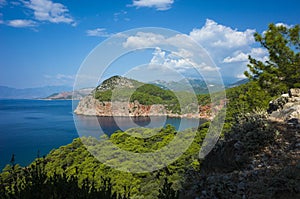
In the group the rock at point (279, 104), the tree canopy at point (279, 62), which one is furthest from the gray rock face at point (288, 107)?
the tree canopy at point (279, 62)

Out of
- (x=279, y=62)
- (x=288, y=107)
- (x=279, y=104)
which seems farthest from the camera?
(x=279, y=62)

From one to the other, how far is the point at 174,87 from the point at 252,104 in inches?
354

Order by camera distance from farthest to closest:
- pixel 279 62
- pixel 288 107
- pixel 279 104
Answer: pixel 279 62, pixel 279 104, pixel 288 107

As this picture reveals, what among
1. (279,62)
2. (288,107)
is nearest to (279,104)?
(288,107)

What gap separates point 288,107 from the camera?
29.4 feet

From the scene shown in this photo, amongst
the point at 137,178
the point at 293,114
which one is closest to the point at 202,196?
the point at 293,114

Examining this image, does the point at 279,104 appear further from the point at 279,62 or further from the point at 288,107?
the point at 279,62

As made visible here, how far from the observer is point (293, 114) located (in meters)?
7.65

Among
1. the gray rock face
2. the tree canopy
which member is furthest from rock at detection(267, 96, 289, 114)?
the tree canopy

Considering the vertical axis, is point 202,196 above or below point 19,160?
above

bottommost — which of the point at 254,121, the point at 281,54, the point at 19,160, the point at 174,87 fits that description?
the point at 19,160

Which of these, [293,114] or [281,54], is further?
[281,54]

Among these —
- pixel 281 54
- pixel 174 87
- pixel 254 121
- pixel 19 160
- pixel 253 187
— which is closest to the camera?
pixel 253 187

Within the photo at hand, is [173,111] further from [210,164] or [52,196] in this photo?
[52,196]
